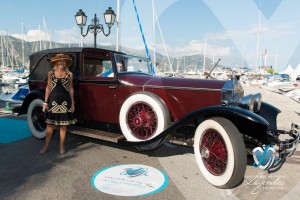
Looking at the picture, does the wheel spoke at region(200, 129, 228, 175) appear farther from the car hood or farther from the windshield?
the windshield

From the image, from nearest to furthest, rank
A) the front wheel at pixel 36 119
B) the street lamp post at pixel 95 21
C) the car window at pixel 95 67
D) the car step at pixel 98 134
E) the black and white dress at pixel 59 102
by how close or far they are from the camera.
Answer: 1. the car step at pixel 98 134
2. the black and white dress at pixel 59 102
3. the car window at pixel 95 67
4. the front wheel at pixel 36 119
5. the street lamp post at pixel 95 21

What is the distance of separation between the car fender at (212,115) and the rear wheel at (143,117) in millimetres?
202

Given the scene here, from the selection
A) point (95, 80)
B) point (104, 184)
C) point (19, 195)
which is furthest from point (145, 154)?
point (19, 195)

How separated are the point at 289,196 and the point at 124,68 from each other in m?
3.22

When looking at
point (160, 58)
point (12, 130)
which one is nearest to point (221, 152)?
point (12, 130)

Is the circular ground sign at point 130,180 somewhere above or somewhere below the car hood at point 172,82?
below

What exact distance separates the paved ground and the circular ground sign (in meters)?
0.10

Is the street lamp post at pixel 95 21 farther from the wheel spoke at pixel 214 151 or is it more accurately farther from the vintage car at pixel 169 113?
the wheel spoke at pixel 214 151

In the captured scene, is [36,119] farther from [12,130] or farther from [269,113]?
[269,113]

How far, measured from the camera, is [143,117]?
3.92 meters

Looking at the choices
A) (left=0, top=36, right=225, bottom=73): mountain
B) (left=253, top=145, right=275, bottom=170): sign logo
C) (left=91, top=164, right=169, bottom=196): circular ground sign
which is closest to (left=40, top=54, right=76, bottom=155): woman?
(left=91, top=164, right=169, bottom=196): circular ground sign

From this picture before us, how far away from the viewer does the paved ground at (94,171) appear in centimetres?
290

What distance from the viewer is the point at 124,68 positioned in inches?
182

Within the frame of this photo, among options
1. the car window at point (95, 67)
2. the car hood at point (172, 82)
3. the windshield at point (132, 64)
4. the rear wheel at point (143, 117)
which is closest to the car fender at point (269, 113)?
the car hood at point (172, 82)
